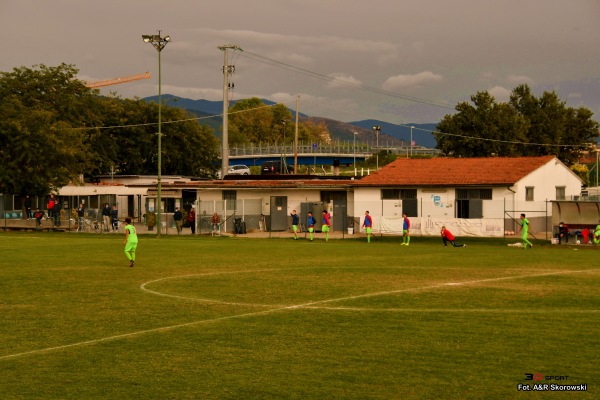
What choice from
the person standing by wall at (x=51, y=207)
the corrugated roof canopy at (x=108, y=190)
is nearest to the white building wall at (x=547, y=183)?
the corrugated roof canopy at (x=108, y=190)

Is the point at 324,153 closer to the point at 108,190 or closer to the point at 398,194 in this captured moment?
the point at 108,190

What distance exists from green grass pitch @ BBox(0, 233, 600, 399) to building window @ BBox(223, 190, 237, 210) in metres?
28.8

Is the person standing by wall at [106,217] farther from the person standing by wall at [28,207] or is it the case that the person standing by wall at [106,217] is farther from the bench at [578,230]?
the bench at [578,230]

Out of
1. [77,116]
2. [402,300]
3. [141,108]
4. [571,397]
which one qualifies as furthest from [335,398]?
[141,108]

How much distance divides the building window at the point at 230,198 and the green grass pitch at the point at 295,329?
28.8 m

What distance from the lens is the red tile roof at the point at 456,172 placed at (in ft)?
187

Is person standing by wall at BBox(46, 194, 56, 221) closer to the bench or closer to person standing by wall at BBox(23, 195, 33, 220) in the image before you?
person standing by wall at BBox(23, 195, 33, 220)

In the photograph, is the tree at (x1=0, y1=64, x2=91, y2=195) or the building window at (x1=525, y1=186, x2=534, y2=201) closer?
the building window at (x1=525, y1=186, x2=534, y2=201)

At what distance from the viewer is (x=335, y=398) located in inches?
500

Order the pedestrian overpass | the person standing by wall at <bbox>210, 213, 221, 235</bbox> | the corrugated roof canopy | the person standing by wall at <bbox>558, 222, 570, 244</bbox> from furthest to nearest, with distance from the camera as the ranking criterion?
the pedestrian overpass
the corrugated roof canopy
the person standing by wall at <bbox>210, 213, 221, 235</bbox>
the person standing by wall at <bbox>558, 222, 570, 244</bbox>

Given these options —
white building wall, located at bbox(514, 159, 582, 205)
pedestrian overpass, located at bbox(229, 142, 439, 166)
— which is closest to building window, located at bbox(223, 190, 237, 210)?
white building wall, located at bbox(514, 159, 582, 205)

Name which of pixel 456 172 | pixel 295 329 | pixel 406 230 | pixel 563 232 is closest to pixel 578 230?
pixel 563 232

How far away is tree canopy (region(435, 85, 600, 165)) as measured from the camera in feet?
303

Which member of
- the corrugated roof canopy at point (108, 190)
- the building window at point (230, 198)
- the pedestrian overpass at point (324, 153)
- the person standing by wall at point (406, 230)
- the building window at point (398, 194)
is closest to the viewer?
the person standing by wall at point (406, 230)
